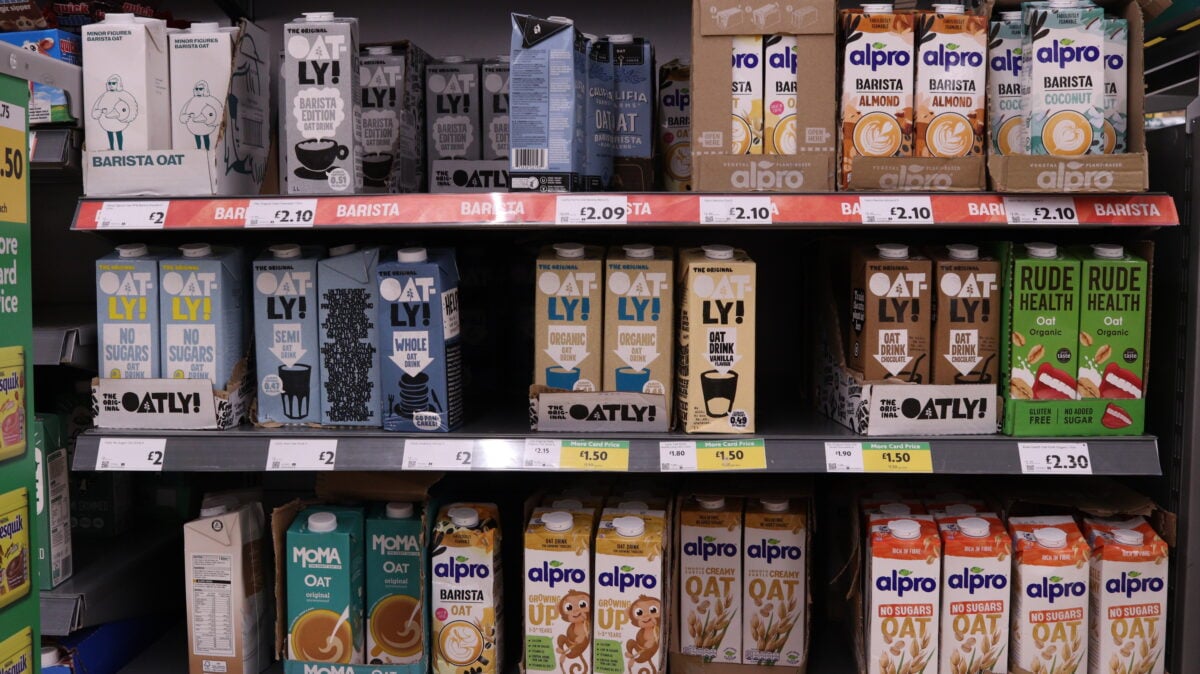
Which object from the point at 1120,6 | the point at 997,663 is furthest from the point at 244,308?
the point at 1120,6

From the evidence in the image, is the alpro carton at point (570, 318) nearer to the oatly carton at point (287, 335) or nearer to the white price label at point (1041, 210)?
the oatly carton at point (287, 335)

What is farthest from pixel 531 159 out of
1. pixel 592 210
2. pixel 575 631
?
pixel 575 631

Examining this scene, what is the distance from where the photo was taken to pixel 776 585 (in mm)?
1797

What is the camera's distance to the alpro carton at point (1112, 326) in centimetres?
166

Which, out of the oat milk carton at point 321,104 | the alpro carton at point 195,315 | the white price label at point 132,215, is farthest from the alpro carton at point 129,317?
the oat milk carton at point 321,104

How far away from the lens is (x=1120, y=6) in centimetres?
168

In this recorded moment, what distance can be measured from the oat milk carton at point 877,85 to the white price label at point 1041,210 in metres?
0.21

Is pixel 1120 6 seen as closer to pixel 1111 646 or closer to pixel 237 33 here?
pixel 1111 646

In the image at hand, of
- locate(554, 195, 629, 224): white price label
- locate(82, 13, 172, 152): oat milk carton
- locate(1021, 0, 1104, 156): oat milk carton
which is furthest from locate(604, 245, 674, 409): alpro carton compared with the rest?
locate(82, 13, 172, 152): oat milk carton

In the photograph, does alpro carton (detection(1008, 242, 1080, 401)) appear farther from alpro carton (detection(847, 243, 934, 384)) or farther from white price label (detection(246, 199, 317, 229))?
white price label (detection(246, 199, 317, 229))

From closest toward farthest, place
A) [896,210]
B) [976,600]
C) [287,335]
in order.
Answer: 1. [896,210]
2. [976,600]
3. [287,335]

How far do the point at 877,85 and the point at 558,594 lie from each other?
110 cm

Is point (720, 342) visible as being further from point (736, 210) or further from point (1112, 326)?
point (1112, 326)

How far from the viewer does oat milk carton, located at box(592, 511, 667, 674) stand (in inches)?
66.9
